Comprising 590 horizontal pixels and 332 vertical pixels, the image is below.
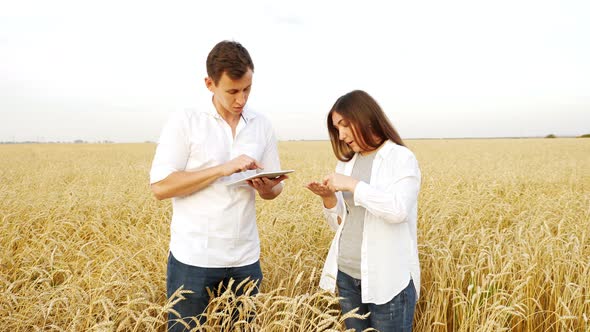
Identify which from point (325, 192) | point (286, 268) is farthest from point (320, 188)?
point (286, 268)

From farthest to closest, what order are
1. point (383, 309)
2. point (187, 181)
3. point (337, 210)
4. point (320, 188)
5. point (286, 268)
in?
point (286, 268) < point (337, 210) < point (320, 188) < point (383, 309) < point (187, 181)

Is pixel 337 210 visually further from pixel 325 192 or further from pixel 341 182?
pixel 341 182

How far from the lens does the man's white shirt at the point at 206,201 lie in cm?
205

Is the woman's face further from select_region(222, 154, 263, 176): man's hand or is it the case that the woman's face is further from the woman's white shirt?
select_region(222, 154, 263, 176): man's hand

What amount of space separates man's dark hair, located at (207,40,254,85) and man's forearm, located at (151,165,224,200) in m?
0.49

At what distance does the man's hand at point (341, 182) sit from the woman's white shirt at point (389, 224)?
0.05 m

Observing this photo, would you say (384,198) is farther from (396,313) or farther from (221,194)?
(221,194)

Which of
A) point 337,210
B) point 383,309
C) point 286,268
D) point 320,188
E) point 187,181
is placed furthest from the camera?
point 286,268

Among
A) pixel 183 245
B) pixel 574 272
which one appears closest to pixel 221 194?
pixel 183 245

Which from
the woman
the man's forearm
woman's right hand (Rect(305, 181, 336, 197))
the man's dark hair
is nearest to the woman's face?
the woman

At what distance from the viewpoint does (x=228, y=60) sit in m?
1.99

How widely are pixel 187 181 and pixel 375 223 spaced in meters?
1.01

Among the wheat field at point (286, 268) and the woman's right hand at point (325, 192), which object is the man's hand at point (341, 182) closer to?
the woman's right hand at point (325, 192)

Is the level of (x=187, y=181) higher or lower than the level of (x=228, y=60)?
lower
